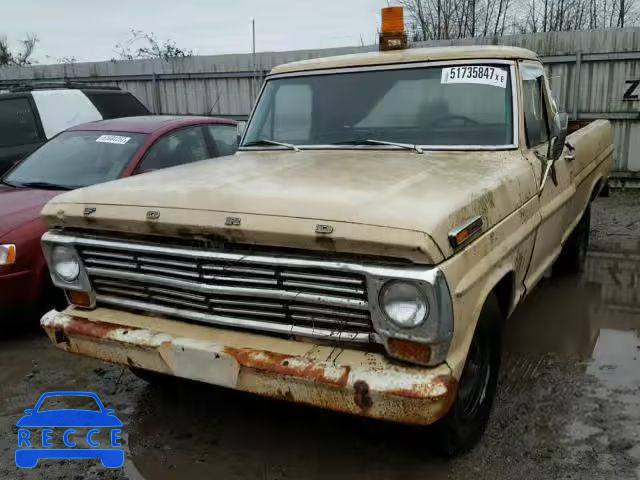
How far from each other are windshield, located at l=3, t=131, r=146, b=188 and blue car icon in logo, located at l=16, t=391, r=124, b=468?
81.1 inches

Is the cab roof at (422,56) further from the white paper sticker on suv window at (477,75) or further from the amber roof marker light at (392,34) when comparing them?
the amber roof marker light at (392,34)

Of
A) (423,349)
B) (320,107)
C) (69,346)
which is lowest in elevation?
(69,346)

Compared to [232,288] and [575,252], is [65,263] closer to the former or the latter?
[232,288]

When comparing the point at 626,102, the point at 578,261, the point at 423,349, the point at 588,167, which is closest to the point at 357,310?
the point at 423,349

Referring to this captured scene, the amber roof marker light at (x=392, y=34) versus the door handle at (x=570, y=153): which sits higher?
the amber roof marker light at (x=392, y=34)

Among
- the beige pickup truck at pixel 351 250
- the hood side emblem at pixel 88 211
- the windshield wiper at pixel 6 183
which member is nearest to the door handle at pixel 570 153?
the beige pickup truck at pixel 351 250

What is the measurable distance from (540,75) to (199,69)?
832cm

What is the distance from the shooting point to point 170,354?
8.74ft

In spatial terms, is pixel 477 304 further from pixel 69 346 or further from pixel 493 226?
pixel 69 346

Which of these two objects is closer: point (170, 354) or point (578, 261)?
point (170, 354)

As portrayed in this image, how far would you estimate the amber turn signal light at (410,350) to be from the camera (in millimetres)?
2324

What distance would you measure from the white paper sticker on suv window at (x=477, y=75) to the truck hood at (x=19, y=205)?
3041 millimetres

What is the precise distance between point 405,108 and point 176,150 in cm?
262

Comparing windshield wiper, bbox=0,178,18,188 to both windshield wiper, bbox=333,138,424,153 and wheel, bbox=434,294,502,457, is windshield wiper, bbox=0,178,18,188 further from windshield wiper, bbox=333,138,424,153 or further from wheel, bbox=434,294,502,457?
wheel, bbox=434,294,502,457
